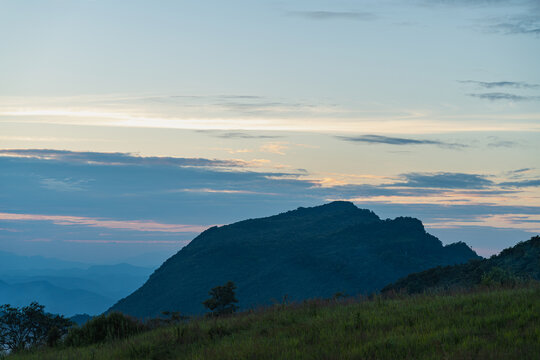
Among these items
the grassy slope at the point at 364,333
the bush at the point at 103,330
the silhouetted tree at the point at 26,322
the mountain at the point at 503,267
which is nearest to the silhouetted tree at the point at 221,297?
the mountain at the point at 503,267

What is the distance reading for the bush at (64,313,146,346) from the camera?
20.7 meters

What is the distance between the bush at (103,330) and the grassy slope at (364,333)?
114 centimetres

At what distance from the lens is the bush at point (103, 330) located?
2069 cm

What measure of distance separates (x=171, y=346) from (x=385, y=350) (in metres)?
7.01

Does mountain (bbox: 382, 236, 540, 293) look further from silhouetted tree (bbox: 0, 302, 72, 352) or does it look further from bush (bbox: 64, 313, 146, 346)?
bush (bbox: 64, 313, 146, 346)

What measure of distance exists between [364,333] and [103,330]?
33.7 ft

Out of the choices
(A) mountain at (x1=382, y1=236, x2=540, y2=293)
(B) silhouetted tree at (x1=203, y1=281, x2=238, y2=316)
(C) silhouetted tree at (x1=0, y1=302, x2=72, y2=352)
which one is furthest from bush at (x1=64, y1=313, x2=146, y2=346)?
(B) silhouetted tree at (x1=203, y1=281, x2=238, y2=316)

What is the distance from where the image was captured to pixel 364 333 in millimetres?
15836

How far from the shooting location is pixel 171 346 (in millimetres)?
17547

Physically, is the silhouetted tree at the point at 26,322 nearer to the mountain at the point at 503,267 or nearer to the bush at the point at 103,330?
the bush at the point at 103,330

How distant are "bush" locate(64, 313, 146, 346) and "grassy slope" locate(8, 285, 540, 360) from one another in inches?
45.0

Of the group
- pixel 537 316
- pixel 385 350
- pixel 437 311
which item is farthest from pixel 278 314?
pixel 537 316

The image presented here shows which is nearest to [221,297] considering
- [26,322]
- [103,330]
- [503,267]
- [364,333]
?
[26,322]

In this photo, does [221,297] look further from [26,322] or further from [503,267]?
[503,267]
